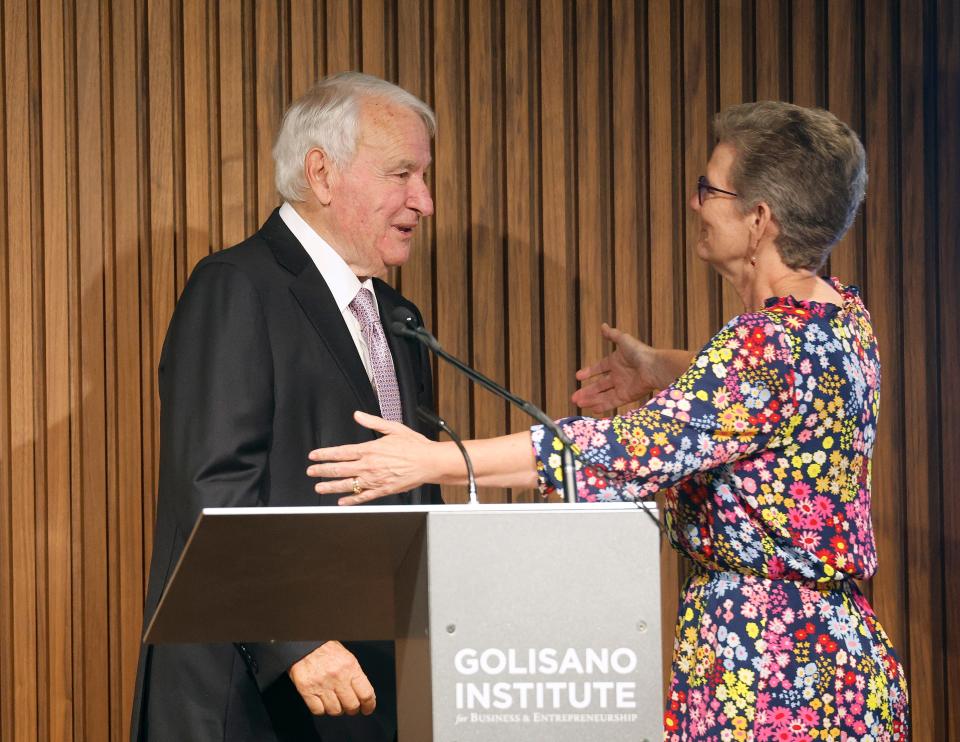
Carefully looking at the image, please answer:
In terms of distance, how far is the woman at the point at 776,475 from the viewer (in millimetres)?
2225

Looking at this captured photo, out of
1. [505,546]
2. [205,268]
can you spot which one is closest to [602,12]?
[205,268]

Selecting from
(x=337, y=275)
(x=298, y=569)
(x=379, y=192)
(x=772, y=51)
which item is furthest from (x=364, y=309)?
(x=772, y=51)

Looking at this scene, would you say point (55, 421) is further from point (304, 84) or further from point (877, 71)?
point (877, 71)

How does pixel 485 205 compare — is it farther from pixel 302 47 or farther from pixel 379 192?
pixel 379 192

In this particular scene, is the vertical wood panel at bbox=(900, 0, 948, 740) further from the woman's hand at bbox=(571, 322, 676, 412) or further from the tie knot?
the tie knot

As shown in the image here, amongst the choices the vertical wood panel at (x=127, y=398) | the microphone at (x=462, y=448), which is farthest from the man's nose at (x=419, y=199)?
the microphone at (x=462, y=448)

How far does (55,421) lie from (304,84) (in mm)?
1265

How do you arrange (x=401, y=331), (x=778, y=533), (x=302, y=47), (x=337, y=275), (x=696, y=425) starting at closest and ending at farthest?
(x=401, y=331) < (x=696, y=425) < (x=778, y=533) < (x=337, y=275) < (x=302, y=47)

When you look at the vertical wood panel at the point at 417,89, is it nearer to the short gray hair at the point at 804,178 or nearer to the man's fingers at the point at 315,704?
the short gray hair at the point at 804,178

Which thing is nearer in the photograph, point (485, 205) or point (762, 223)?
point (762, 223)

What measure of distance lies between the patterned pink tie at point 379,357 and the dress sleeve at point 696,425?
0.81 m

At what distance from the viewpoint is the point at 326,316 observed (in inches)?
111

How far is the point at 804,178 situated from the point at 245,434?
51.0 inches

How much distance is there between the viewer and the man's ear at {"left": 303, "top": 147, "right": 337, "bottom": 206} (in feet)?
9.92
